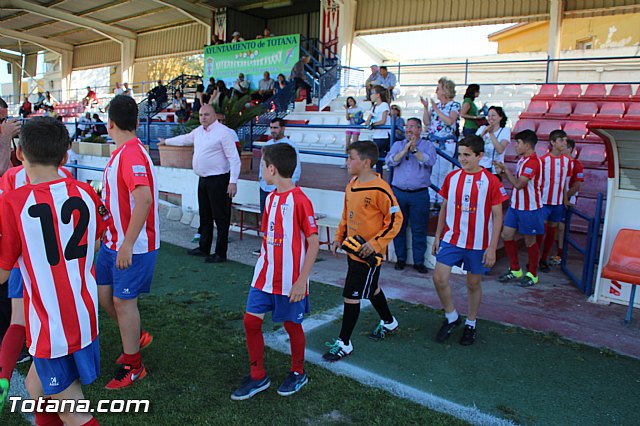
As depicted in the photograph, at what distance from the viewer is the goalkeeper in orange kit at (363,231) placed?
152 inches

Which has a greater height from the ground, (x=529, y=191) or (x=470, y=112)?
(x=470, y=112)

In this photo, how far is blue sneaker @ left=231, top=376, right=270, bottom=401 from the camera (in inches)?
128

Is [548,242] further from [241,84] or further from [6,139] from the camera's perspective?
[241,84]

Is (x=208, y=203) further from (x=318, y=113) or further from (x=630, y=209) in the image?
(x=318, y=113)

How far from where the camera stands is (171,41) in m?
27.7

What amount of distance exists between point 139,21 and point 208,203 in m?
24.6

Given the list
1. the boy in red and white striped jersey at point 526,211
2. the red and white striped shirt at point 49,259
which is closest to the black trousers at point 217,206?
the boy in red and white striped jersey at point 526,211

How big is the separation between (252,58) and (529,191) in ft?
50.8

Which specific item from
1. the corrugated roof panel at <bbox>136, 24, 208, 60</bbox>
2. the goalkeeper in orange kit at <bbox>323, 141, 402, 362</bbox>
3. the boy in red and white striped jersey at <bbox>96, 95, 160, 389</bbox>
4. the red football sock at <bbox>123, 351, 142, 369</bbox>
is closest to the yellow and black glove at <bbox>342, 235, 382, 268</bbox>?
the goalkeeper in orange kit at <bbox>323, 141, 402, 362</bbox>

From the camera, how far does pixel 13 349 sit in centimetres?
305

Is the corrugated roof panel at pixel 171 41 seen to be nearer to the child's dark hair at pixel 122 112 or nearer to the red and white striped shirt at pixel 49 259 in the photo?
the child's dark hair at pixel 122 112

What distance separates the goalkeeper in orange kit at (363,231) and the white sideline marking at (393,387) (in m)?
0.13

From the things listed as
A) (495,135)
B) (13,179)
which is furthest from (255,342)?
(495,135)

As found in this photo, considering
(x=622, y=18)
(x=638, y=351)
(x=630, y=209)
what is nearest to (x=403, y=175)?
(x=630, y=209)
